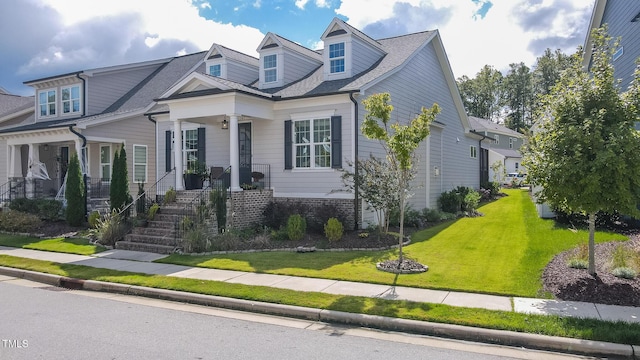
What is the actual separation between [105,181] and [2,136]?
576 centimetres

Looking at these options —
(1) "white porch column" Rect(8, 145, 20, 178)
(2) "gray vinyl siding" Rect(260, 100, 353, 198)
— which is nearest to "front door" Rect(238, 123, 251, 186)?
(2) "gray vinyl siding" Rect(260, 100, 353, 198)

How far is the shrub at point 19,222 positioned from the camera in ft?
53.7

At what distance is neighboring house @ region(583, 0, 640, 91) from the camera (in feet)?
43.7

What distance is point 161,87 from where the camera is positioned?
76.7 ft

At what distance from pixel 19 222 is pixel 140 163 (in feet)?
19.7

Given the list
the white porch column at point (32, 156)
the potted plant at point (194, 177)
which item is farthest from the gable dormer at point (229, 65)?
the white porch column at point (32, 156)

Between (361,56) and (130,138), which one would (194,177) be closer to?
(130,138)

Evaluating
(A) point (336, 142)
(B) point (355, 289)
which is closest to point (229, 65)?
→ (A) point (336, 142)

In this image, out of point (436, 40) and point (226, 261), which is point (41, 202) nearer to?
point (226, 261)

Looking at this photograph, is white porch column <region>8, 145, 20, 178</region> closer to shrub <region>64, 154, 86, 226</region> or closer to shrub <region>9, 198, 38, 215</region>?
shrub <region>9, 198, 38, 215</region>

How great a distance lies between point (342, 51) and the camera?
16453 mm

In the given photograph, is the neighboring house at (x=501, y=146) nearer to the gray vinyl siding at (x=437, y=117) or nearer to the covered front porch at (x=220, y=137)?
the gray vinyl siding at (x=437, y=117)

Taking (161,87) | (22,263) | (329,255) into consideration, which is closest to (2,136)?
(161,87)

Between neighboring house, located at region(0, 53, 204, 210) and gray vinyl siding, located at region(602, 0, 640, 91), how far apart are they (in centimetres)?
1869
